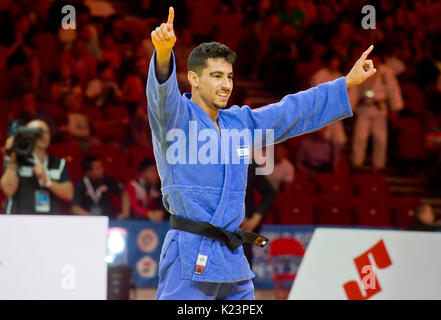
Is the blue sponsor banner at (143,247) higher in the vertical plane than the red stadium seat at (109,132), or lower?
lower

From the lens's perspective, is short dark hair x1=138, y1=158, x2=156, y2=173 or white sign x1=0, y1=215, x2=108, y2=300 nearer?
white sign x1=0, y1=215, x2=108, y2=300

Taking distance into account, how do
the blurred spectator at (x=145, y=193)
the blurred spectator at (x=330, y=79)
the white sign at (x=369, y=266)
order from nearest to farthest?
1. the white sign at (x=369, y=266)
2. the blurred spectator at (x=145, y=193)
3. the blurred spectator at (x=330, y=79)

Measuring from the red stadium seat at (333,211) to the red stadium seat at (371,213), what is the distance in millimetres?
130

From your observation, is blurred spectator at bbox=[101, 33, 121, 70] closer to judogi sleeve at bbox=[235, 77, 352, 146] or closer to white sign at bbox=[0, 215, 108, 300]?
white sign at bbox=[0, 215, 108, 300]

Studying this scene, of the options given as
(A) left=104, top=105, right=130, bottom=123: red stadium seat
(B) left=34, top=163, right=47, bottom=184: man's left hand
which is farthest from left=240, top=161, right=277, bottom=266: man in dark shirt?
(A) left=104, top=105, right=130, bottom=123: red stadium seat

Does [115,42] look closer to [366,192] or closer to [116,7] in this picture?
[116,7]

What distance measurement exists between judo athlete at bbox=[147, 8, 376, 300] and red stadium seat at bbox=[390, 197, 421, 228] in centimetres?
738

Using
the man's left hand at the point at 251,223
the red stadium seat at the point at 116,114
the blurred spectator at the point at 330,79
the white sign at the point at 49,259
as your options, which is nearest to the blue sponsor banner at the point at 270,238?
→ the man's left hand at the point at 251,223

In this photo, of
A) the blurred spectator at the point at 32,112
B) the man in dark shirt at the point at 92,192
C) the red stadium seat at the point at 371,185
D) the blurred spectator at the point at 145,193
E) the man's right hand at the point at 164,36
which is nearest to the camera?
the man's right hand at the point at 164,36

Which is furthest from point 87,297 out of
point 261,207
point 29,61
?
point 29,61

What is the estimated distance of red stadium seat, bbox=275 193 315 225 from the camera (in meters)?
10.2

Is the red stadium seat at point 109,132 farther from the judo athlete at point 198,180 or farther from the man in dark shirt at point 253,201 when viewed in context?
the judo athlete at point 198,180

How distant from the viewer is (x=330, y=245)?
591 centimetres

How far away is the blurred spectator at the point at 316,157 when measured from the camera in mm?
11245
